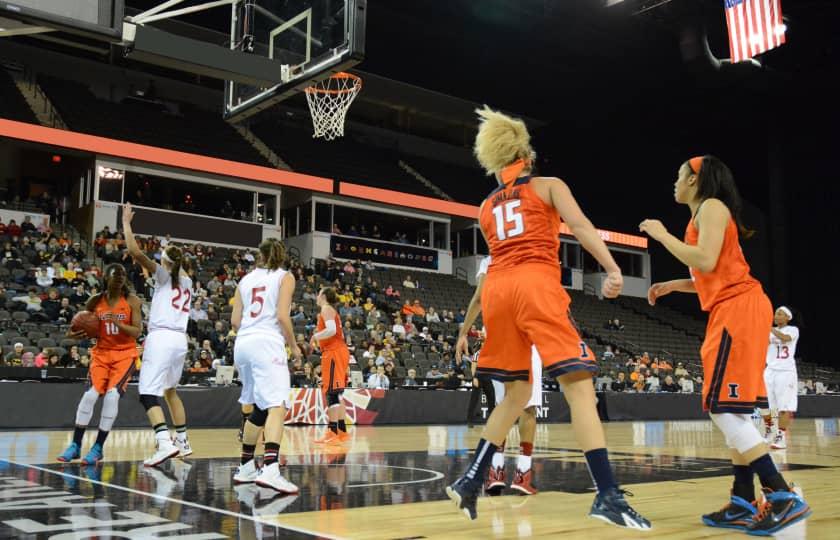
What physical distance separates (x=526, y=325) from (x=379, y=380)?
40.6ft

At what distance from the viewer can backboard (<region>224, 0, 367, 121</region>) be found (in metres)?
8.44

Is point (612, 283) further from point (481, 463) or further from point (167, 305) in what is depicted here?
point (167, 305)

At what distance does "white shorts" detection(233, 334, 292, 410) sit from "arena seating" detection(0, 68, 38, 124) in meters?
20.4

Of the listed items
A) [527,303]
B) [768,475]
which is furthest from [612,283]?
[768,475]

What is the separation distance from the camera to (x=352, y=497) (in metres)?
4.70

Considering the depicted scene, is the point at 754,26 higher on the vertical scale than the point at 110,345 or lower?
higher

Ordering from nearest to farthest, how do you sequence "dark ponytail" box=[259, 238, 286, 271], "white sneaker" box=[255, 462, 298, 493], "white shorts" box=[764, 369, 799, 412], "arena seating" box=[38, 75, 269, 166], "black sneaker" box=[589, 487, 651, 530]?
"black sneaker" box=[589, 487, 651, 530]
"white sneaker" box=[255, 462, 298, 493]
"dark ponytail" box=[259, 238, 286, 271]
"white shorts" box=[764, 369, 799, 412]
"arena seating" box=[38, 75, 269, 166]

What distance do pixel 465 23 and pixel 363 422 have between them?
13.8 metres

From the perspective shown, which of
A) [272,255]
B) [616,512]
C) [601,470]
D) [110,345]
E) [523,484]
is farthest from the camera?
[110,345]

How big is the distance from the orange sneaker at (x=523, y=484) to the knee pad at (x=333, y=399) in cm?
501

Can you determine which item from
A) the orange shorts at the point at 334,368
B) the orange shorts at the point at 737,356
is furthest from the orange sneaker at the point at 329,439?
the orange shorts at the point at 737,356

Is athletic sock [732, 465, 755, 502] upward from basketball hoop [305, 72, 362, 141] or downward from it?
downward

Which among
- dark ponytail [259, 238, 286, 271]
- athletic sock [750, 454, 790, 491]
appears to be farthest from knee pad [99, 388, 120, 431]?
athletic sock [750, 454, 790, 491]

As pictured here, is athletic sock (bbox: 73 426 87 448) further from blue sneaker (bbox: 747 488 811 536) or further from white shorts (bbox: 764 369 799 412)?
white shorts (bbox: 764 369 799 412)
